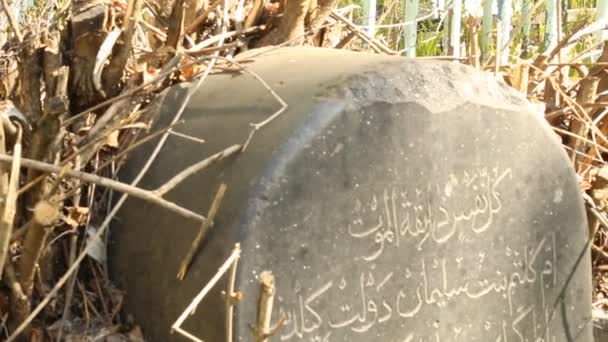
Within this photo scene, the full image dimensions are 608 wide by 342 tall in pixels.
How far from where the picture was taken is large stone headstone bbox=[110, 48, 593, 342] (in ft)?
6.54

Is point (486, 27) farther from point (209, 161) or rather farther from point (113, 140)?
point (209, 161)

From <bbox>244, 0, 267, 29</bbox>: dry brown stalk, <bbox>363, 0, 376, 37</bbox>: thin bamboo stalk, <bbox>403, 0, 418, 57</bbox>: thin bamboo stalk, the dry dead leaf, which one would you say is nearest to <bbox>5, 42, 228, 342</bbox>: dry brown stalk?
the dry dead leaf

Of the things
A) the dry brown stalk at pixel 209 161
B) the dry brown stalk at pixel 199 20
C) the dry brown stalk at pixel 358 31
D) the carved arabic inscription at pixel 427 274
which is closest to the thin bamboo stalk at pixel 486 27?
the dry brown stalk at pixel 358 31

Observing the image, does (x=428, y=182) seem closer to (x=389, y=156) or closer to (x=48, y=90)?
(x=389, y=156)

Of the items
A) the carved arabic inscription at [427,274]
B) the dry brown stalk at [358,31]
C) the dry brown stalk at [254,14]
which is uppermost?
the dry brown stalk at [254,14]

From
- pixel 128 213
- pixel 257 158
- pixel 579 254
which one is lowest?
pixel 579 254

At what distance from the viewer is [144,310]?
2137 mm

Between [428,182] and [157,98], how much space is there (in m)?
0.56

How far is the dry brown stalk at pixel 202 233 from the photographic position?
1950 mm

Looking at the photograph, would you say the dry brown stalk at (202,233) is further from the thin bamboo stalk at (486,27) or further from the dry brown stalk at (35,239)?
the thin bamboo stalk at (486,27)

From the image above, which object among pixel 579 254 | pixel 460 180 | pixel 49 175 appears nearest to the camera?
pixel 49 175

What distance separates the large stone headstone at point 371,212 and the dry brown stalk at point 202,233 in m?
0.02

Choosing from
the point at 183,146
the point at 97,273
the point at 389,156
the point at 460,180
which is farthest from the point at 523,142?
the point at 97,273

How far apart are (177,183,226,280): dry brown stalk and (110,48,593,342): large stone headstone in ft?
0.05
